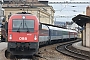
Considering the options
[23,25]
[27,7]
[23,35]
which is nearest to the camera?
[23,35]

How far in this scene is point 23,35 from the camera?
46.7ft

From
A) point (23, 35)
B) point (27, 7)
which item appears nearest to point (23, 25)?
point (23, 35)

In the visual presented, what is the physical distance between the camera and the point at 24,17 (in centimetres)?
1488

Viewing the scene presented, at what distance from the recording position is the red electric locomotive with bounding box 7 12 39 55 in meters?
14.0

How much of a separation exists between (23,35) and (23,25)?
769mm

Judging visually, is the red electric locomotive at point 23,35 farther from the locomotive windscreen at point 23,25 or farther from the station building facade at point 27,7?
the station building facade at point 27,7

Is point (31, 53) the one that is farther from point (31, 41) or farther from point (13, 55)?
point (13, 55)

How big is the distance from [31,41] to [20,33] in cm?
86

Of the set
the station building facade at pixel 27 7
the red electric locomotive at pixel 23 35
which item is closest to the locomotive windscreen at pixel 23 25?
the red electric locomotive at pixel 23 35

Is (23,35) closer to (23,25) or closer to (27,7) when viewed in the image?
(23,25)

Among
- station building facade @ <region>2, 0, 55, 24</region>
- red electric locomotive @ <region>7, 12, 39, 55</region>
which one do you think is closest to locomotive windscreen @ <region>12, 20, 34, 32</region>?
red electric locomotive @ <region>7, 12, 39, 55</region>

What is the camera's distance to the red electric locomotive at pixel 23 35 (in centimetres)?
1405

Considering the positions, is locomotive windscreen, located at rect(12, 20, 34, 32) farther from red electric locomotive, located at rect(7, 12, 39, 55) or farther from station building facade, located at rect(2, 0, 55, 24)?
station building facade, located at rect(2, 0, 55, 24)

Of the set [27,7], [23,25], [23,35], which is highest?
[27,7]
